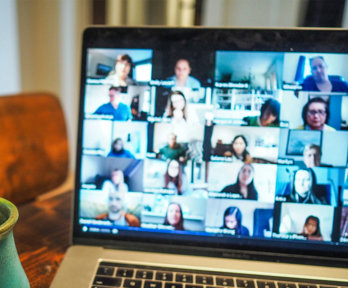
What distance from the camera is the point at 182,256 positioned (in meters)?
0.48

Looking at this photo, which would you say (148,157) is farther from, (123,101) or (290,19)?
(290,19)

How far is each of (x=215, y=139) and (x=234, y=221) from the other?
0.40 feet

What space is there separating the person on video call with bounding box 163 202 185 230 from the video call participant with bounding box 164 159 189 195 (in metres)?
0.02

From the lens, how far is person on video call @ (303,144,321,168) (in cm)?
46

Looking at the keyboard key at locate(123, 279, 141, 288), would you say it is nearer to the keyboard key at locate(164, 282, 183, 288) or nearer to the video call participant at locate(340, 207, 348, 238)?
the keyboard key at locate(164, 282, 183, 288)

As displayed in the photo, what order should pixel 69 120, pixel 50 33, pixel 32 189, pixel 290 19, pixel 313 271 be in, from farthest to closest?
pixel 69 120 < pixel 50 33 < pixel 290 19 < pixel 32 189 < pixel 313 271

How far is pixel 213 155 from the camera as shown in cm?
48

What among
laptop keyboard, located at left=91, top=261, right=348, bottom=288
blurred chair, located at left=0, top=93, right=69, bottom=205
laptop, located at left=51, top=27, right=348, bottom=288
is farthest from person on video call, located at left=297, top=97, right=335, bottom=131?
blurred chair, located at left=0, top=93, right=69, bottom=205

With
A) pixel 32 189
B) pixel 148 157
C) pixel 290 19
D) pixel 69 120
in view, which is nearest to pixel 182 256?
pixel 148 157

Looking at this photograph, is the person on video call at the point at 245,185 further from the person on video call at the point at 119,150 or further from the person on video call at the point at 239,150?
the person on video call at the point at 119,150

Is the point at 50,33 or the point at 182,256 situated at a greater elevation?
the point at 50,33

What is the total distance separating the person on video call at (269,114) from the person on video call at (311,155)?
2.1 inches

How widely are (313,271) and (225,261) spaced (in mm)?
121

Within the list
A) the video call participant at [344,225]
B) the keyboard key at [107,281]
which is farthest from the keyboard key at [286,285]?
the keyboard key at [107,281]
